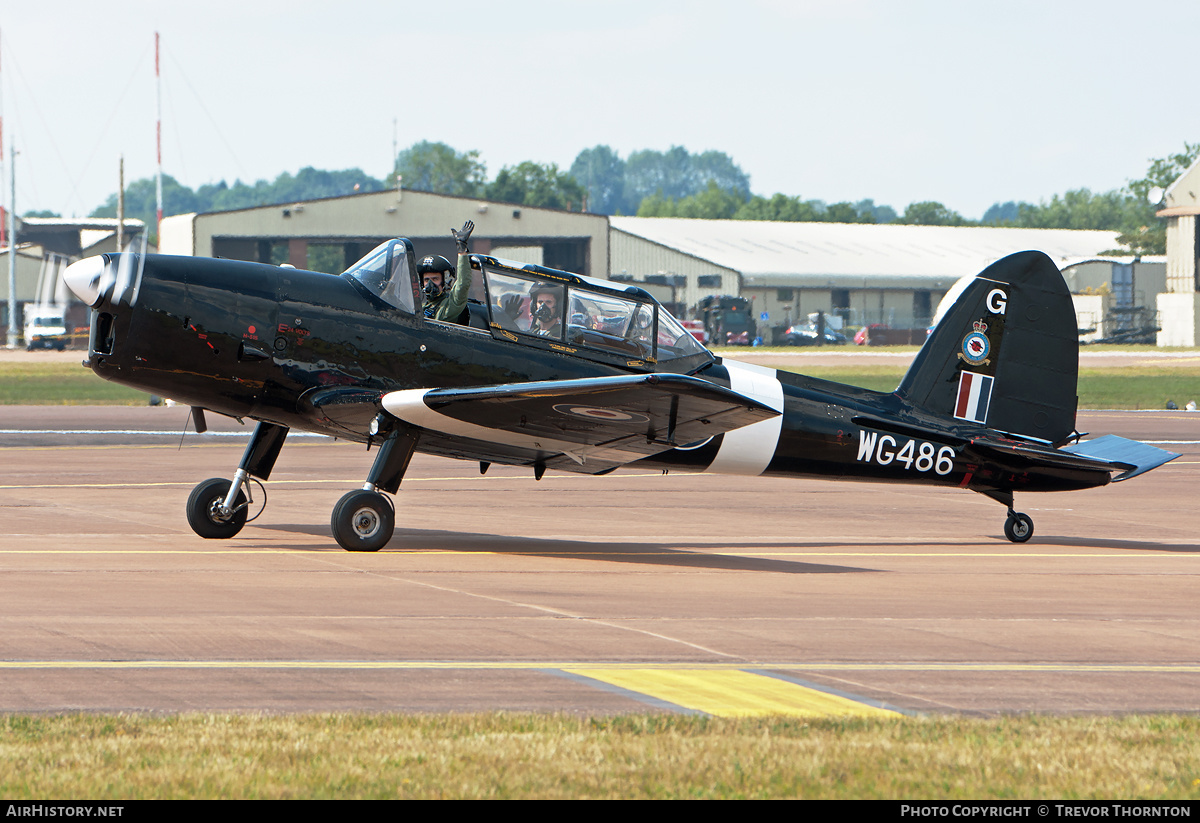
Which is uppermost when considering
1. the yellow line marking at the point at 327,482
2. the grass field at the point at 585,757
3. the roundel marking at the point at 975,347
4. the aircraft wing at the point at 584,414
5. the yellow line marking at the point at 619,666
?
the roundel marking at the point at 975,347

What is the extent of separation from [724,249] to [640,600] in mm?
90140

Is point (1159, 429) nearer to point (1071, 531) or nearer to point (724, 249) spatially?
point (1071, 531)

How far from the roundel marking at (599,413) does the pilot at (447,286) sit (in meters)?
1.59

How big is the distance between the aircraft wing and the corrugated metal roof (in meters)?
80.7

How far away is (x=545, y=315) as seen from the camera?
481 inches

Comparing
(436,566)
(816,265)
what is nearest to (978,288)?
(436,566)

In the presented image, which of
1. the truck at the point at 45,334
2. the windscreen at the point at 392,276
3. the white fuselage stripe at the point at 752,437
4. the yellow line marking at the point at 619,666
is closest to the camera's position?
the yellow line marking at the point at 619,666

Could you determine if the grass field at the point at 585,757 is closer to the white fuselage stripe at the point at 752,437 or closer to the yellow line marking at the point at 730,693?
the yellow line marking at the point at 730,693

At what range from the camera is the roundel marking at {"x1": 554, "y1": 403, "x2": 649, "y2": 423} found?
1099cm

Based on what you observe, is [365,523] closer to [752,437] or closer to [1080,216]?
[752,437]

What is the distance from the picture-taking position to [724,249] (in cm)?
9862

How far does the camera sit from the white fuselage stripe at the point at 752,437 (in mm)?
13039

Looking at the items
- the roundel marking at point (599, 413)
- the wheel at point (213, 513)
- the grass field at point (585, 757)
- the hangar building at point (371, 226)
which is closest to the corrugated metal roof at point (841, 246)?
the hangar building at point (371, 226)

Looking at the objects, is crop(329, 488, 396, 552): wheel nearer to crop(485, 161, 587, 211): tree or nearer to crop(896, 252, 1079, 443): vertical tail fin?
crop(896, 252, 1079, 443): vertical tail fin
